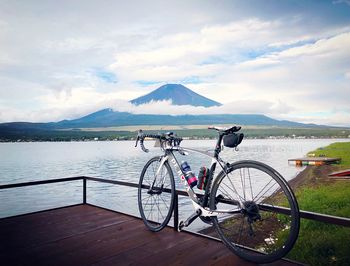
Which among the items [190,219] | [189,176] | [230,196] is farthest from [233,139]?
[190,219]

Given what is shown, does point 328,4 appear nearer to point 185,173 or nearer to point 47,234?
point 185,173

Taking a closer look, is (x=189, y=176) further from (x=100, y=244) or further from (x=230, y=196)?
(x=100, y=244)

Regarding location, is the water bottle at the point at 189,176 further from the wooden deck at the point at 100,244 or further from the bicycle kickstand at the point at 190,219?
Result: the wooden deck at the point at 100,244

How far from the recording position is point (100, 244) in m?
3.63

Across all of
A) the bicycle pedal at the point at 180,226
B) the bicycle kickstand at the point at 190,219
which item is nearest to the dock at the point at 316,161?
the bicycle pedal at the point at 180,226

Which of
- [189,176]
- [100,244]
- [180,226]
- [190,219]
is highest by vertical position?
[189,176]

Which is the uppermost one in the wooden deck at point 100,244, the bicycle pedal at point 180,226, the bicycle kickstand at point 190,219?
the bicycle kickstand at point 190,219

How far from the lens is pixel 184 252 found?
10.8ft

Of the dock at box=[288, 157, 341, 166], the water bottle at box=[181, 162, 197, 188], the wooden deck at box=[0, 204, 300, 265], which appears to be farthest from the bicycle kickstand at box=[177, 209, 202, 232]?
the dock at box=[288, 157, 341, 166]

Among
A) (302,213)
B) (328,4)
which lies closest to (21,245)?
(302,213)

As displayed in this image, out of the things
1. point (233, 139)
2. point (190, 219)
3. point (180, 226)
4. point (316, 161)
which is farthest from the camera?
point (316, 161)

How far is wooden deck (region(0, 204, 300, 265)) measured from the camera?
3.14 m

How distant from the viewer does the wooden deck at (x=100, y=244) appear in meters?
3.14

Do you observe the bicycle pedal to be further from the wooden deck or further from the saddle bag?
the saddle bag
